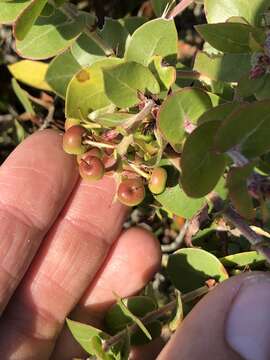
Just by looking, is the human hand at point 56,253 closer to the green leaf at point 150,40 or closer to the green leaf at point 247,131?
the green leaf at point 150,40

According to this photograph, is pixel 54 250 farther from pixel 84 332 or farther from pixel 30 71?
pixel 30 71

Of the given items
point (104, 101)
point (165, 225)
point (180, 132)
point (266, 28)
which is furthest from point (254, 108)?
point (165, 225)

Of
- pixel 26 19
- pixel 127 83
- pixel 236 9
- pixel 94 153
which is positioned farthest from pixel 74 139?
pixel 236 9

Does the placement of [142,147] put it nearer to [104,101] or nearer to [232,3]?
[104,101]

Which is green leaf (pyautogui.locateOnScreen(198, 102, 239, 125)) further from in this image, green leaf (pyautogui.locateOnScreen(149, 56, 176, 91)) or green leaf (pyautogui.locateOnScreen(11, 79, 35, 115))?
green leaf (pyautogui.locateOnScreen(11, 79, 35, 115))

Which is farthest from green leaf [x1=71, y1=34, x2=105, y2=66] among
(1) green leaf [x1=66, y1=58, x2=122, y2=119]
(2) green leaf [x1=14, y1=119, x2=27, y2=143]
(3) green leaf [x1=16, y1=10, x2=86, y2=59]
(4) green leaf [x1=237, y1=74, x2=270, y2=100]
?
(2) green leaf [x1=14, y1=119, x2=27, y2=143]

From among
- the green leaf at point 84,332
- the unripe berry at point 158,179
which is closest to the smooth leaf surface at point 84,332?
the green leaf at point 84,332

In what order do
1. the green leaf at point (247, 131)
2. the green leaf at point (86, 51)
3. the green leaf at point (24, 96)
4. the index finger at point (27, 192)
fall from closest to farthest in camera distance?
the green leaf at point (247, 131) → the green leaf at point (86, 51) → the index finger at point (27, 192) → the green leaf at point (24, 96)
